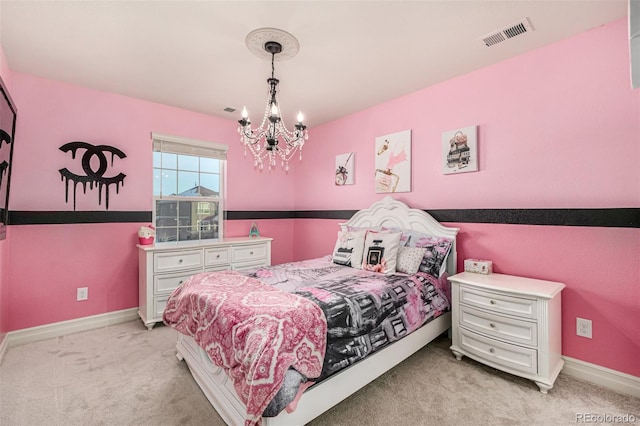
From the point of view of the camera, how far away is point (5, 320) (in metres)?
2.61

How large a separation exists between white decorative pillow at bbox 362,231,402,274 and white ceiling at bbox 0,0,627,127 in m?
1.57

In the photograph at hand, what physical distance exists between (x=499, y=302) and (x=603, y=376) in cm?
85

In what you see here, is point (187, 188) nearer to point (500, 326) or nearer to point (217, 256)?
point (217, 256)

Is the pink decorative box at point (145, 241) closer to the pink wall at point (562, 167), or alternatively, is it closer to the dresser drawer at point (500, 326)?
the pink wall at point (562, 167)

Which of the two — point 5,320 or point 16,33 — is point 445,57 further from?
point 5,320

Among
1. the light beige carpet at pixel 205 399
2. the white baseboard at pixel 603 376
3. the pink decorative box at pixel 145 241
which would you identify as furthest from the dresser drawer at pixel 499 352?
the pink decorative box at pixel 145 241

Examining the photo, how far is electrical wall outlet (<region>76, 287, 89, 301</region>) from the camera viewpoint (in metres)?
3.00

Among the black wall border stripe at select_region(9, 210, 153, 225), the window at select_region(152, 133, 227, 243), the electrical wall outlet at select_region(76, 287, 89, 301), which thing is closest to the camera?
the black wall border stripe at select_region(9, 210, 153, 225)

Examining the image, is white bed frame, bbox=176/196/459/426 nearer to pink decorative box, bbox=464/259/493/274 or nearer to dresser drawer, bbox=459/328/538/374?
pink decorative box, bbox=464/259/493/274

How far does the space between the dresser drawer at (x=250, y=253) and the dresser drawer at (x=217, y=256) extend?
8 cm

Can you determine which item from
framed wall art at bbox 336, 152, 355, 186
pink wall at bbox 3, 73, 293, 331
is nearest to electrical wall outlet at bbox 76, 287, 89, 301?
pink wall at bbox 3, 73, 293, 331

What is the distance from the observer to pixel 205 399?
6.25 feet

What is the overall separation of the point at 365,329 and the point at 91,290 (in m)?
2.97

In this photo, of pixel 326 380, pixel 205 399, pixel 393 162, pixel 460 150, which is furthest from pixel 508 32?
pixel 205 399
